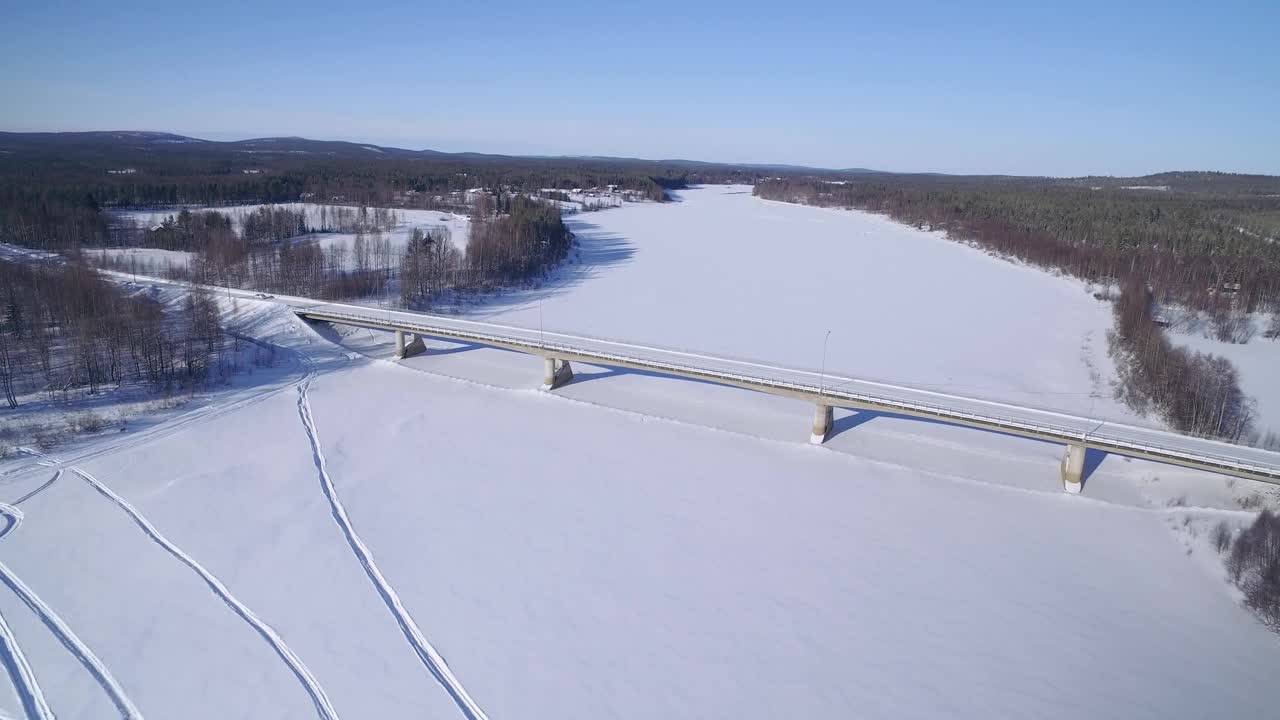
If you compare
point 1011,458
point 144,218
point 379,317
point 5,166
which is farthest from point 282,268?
point 5,166

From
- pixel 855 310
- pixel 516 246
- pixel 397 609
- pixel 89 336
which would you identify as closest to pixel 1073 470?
Result: pixel 397 609

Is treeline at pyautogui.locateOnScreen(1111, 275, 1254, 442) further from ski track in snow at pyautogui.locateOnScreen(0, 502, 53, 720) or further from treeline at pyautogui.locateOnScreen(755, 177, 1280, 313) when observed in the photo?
ski track in snow at pyautogui.locateOnScreen(0, 502, 53, 720)

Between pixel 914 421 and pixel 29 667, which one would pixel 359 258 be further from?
pixel 29 667

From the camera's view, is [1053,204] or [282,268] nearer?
[282,268]

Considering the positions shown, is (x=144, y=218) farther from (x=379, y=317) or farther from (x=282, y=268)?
(x=379, y=317)

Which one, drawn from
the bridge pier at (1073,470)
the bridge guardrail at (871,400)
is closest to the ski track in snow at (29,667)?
the bridge guardrail at (871,400)
